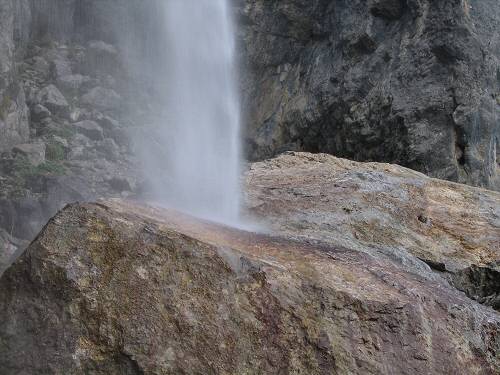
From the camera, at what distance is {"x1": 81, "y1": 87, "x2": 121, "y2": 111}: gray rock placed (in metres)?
24.2

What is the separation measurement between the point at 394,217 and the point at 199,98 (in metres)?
18.7

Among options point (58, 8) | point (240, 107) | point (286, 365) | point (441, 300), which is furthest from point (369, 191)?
point (58, 8)

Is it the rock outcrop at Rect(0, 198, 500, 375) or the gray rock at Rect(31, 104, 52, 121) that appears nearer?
the rock outcrop at Rect(0, 198, 500, 375)

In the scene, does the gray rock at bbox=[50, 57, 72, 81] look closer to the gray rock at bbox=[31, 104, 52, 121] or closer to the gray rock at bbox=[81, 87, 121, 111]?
the gray rock at bbox=[81, 87, 121, 111]

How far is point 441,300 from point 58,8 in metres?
26.9

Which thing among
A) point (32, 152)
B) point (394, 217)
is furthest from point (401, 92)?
point (32, 152)

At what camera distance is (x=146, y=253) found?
12.9 ft

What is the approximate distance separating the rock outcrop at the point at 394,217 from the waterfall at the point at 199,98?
12911mm

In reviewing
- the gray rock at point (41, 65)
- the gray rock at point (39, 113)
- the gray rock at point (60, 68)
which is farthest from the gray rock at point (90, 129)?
the gray rock at point (41, 65)

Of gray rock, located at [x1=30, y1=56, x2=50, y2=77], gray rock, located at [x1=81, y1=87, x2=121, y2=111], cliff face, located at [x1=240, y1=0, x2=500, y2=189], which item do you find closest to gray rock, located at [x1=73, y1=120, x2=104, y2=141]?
gray rock, located at [x1=81, y1=87, x2=121, y2=111]

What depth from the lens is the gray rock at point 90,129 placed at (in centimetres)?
2238

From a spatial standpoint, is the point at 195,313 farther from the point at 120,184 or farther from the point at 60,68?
the point at 60,68

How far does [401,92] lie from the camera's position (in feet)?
51.1

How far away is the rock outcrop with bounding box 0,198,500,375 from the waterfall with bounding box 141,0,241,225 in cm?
1622
